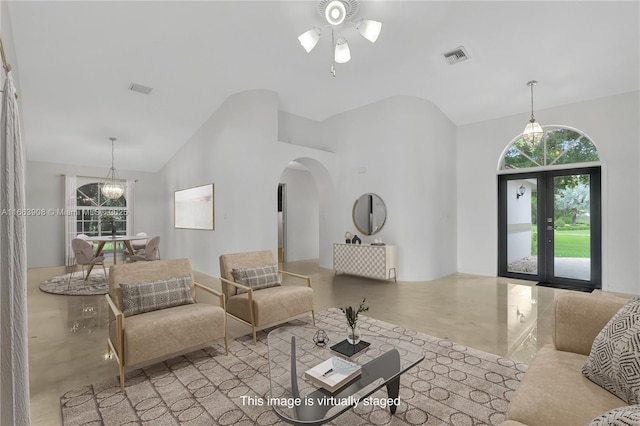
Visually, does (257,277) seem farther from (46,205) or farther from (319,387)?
(46,205)

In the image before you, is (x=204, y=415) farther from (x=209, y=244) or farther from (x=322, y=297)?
(x=209, y=244)

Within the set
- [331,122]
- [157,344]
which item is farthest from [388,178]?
[157,344]

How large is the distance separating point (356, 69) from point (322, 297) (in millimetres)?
3602

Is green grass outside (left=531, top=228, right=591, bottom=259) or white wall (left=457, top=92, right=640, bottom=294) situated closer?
white wall (left=457, top=92, right=640, bottom=294)

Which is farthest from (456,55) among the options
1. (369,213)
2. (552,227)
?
(552,227)

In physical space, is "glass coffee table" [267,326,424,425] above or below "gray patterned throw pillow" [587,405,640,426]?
below

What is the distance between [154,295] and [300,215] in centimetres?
623

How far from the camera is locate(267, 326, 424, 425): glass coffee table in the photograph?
151cm

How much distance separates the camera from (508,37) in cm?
405

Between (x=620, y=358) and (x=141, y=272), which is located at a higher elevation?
(x=141, y=272)

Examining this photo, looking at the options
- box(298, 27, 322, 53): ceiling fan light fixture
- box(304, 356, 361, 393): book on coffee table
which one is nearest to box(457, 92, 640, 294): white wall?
box(298, 27, 322, 53): ceiling fan light fixture

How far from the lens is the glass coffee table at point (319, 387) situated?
1.51 metres

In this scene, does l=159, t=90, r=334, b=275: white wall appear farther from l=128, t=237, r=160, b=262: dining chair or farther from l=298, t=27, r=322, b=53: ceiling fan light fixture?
l=298, t=27, r=322, b=53: ceiling fan light fixture

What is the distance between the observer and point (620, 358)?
137 cm
